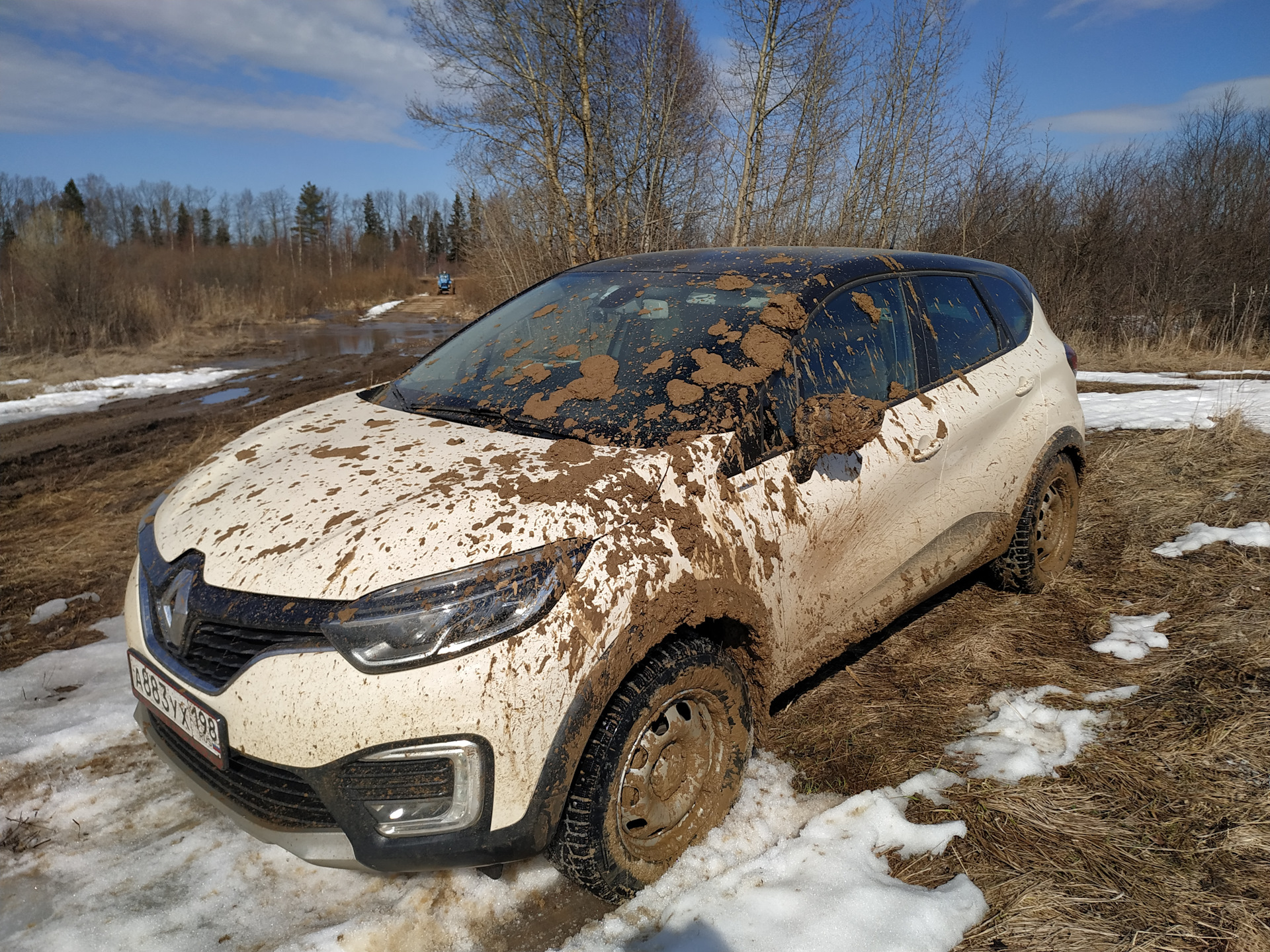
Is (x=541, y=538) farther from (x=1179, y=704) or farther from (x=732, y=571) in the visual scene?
(x=1179, y=704)

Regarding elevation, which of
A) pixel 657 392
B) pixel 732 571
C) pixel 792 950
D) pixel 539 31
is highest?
pixel 539 31

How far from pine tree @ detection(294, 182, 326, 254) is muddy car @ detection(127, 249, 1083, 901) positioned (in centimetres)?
9034

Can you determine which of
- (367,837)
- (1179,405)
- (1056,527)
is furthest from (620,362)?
(1179,405)

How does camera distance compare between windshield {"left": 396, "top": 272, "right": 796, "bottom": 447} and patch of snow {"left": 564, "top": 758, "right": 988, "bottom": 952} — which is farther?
windshield {"left": 396, "top": 272, "right": 796, "bottom": 447}

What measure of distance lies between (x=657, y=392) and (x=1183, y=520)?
13.8 feet

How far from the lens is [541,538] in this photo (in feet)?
6.48

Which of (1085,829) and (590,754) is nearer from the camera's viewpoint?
(590,754)

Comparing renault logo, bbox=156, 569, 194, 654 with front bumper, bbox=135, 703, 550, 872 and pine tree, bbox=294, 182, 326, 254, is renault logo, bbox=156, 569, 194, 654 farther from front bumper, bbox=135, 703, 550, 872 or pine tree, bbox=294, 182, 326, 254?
pine tree, bbox=294, 182, 326, 254

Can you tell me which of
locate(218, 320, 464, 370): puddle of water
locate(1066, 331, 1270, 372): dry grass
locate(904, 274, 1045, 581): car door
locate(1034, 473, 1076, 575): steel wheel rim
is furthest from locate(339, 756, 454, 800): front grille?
locate(218, 320, 464, 370): puddle of water

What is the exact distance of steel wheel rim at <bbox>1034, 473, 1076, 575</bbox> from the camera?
412cm

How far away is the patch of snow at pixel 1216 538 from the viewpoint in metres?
4.48

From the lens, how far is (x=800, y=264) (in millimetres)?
3125

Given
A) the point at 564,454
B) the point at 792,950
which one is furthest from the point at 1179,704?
the point at 564,454

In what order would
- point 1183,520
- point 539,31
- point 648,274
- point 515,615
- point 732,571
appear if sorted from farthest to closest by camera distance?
point 539,31 < point 1183,520 < point 648,274 < point 732,571 < point 515,615
